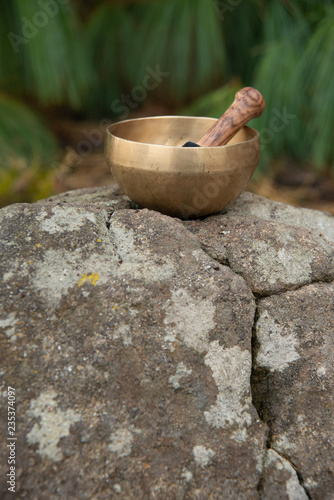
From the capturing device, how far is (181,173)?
89cm

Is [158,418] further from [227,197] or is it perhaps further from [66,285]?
Result: [227,197]

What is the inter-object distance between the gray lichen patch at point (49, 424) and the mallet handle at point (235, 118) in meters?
0.56

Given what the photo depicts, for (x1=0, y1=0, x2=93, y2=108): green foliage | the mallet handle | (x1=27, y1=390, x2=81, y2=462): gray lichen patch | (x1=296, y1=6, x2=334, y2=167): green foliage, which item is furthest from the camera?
(x1=0, y1=0, x2=93, y2=108): green foliage

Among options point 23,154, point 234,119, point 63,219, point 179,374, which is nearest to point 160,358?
point 179,374

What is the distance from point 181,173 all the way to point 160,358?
0.34 meters

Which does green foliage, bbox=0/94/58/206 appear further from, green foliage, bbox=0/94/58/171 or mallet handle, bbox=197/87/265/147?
mallet handle, bbox=197/87/265/147

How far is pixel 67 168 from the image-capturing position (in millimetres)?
2035

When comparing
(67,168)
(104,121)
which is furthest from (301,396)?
(104,121)

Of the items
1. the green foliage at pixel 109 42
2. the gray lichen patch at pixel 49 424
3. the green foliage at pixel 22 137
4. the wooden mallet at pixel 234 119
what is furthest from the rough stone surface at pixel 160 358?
the green foliage at pixel 109 42

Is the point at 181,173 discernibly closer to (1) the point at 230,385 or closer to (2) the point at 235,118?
(2) the point at 235,118

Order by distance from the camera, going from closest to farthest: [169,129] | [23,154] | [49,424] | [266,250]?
1. [49,424]
2. [266,250]
3. [169,129]
4. [23,154]

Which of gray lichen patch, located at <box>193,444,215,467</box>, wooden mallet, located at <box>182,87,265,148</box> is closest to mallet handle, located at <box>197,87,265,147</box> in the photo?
wooden mallet, located at <box>182,87,265,148</box>

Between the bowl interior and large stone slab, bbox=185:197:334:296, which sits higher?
the bowl interior

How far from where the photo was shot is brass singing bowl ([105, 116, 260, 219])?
891 millimetres
